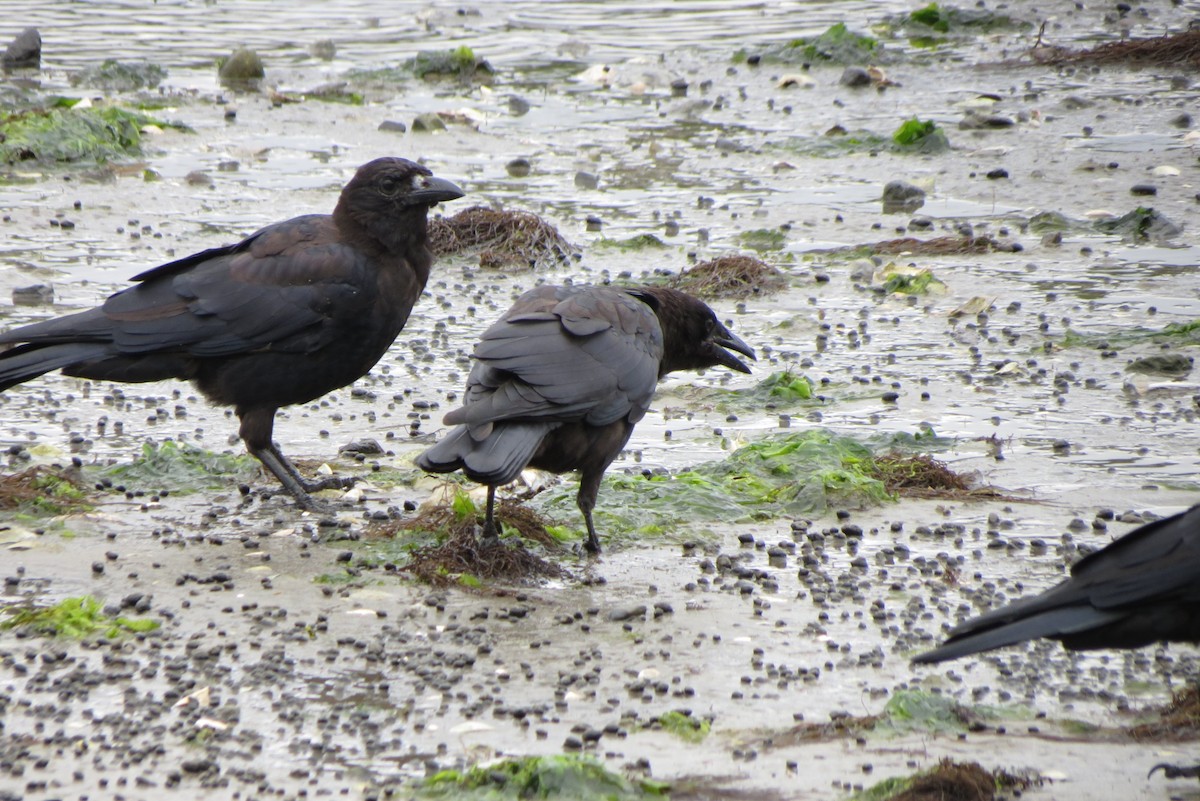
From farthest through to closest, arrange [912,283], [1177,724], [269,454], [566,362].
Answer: [912,283], [269,454], [566,362], [1177,724]

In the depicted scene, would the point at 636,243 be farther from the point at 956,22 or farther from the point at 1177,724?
the point at 956,22

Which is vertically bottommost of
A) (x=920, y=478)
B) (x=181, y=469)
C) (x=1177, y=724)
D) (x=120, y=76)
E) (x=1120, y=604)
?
(x=120, y=76)

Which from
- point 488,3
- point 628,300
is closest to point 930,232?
point 628,300

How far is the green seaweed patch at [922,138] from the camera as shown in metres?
13.7

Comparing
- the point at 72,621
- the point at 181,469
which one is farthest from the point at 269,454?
the point at 72,621

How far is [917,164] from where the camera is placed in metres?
13.4

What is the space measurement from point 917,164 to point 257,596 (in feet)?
29.9

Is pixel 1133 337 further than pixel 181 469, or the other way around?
pixel 1133 337

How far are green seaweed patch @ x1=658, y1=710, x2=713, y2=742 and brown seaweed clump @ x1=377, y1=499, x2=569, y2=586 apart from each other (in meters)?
1.38

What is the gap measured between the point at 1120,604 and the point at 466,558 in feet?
8.49

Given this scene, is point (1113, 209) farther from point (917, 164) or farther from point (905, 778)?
point (905, 778)

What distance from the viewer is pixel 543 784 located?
4098 millimetres

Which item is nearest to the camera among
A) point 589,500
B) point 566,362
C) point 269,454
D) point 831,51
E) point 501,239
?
point 566,362

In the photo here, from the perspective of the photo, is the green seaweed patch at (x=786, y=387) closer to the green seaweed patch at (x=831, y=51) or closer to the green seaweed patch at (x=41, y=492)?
the green seaweed patch at (x=41, y=492)
